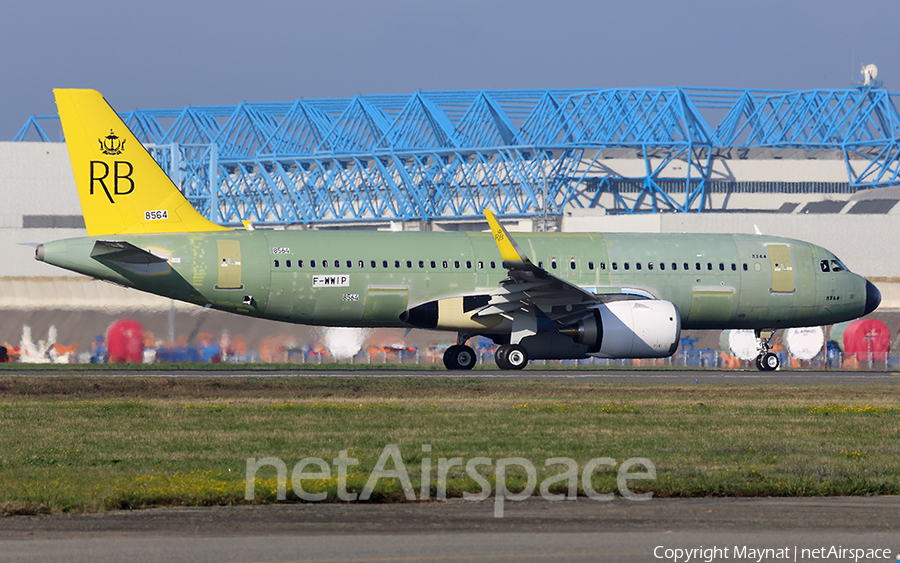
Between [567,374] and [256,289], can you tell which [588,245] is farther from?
[256,289]

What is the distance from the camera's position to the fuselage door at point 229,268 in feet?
112

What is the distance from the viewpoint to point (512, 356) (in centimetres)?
3609

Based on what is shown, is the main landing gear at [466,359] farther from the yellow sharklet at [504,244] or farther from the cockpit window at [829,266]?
the cockpit window at [829,266]

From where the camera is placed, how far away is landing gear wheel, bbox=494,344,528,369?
3603 cm

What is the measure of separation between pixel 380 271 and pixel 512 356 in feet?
16.3

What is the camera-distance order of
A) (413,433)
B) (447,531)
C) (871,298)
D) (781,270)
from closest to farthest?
(447,531) → (413,433) → (781,270) → (871,298)

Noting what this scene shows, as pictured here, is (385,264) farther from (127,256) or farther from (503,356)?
(127,256)

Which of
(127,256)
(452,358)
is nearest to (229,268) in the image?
(127,256)

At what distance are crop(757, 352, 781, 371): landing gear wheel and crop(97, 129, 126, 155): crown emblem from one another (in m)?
22.7

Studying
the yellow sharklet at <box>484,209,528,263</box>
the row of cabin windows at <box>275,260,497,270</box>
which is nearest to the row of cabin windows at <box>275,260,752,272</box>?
the row of cabin windows at <box>275,260,497,270</box>

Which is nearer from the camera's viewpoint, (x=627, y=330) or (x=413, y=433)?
(x=413, y=433)

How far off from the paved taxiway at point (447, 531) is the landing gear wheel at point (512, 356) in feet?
76.5

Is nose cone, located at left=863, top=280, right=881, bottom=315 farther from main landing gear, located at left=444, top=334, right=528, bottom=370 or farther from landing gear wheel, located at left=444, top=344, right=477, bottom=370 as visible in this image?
landing gear wheel, located at left=444, top=344, right=477, bottom=370

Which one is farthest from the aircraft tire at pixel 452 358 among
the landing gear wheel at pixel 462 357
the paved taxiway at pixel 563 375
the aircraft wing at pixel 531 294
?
the aircraft wing at pixel 531 294
